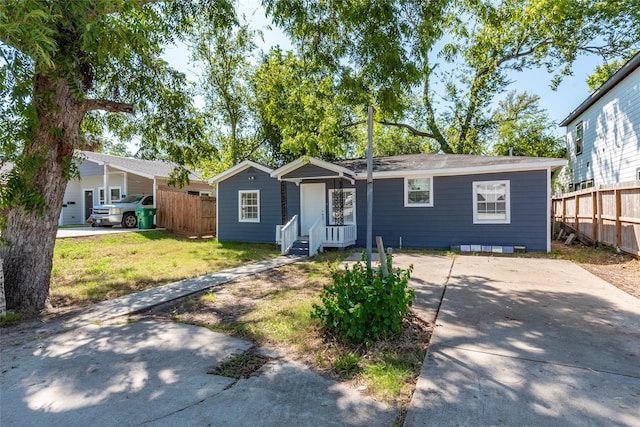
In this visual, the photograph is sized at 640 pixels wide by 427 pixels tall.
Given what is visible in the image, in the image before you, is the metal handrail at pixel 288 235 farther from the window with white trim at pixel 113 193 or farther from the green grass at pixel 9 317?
the window with white trim at pixel 113 193

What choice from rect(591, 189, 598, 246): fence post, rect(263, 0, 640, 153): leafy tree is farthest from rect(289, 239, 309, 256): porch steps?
rect(591, 189, 598, 246): fence post

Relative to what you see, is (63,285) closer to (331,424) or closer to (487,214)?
(331,424)

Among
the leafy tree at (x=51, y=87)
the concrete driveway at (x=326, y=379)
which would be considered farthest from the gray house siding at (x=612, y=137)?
the leafy tree at (x=51, y=87)

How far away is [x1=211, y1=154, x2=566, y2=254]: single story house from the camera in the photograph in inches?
384

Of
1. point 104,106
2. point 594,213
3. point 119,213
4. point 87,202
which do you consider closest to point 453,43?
point 594,213

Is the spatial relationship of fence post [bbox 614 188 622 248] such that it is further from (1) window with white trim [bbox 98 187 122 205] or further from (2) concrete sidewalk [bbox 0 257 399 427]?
(1) window with white trim [bbox 98 187 122 205]

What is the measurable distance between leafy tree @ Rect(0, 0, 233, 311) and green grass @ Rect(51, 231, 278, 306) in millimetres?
1100

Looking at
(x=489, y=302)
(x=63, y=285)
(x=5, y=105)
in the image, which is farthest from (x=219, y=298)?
(x=489, y=302)

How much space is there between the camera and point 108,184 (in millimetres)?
18203

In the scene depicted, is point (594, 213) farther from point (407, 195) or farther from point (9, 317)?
point (9, 317)

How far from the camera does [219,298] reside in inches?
210

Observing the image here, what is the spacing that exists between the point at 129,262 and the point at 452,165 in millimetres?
9785

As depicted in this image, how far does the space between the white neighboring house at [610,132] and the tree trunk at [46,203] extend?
14504 mm

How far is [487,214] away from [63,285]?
35.4 ft
